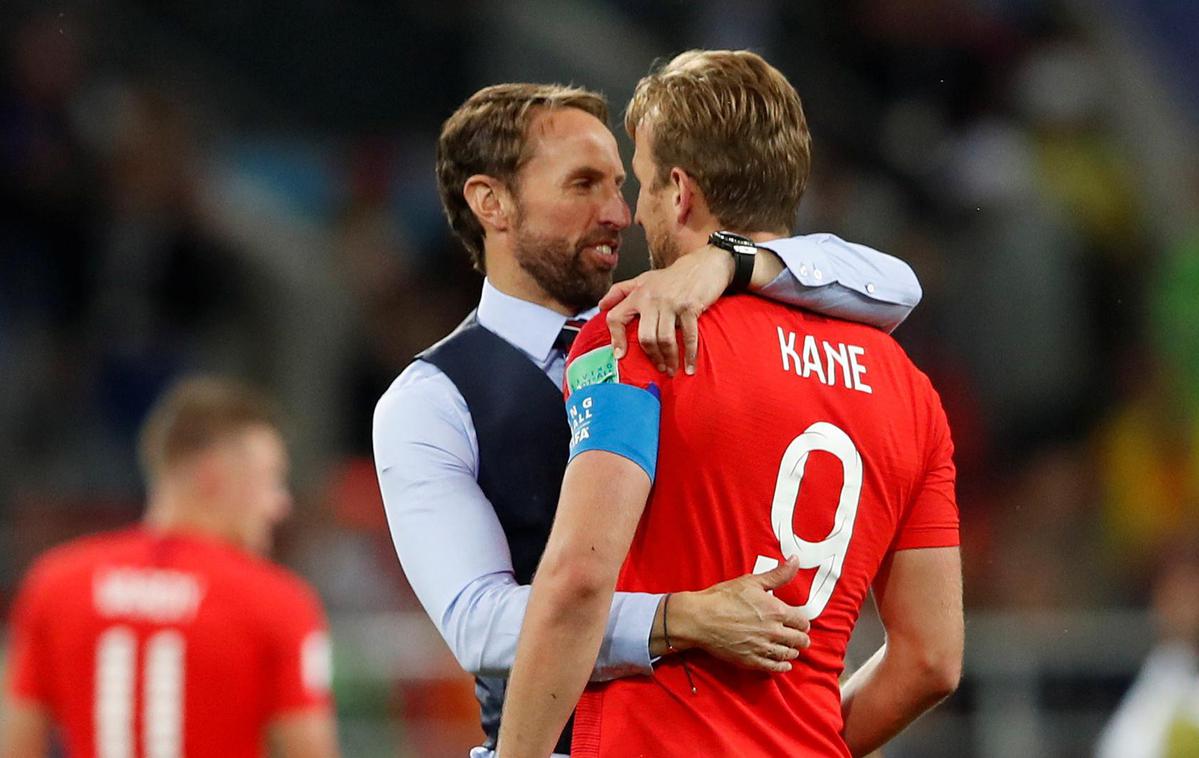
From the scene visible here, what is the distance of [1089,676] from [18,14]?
20.5 feet

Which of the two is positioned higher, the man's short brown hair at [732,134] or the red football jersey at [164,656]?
the man's short brown hair at [732,134]

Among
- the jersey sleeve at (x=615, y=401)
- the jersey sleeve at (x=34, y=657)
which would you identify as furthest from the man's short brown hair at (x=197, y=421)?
the jersey sleeve at (x=615, y=401)

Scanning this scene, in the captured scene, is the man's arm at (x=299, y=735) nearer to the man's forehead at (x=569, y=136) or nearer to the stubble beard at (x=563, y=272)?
the stubble beard at (x=563, y=272)

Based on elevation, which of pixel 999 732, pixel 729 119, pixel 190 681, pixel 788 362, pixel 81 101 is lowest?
pixel 999 732

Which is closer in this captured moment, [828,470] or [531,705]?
[531,705]

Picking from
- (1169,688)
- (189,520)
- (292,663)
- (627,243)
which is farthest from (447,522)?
(627,243)

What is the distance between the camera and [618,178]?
125 inches

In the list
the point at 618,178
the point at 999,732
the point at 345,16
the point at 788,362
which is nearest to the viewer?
the point at 788,362

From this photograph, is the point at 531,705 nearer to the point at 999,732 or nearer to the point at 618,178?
the point at 618,178

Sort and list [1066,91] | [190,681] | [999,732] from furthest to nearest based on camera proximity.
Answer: [1066,91] → [999,732] → [190,681]

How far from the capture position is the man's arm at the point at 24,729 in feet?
15.2

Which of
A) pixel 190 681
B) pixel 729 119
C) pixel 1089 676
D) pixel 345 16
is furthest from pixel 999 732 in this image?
pixel 345 16

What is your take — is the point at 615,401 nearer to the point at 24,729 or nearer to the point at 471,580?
the point at 471,580

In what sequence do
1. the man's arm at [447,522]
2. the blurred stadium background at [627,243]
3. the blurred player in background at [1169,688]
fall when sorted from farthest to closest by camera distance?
1. the blurred stadium background at [627,243]
2. the blurred player in background at [1169,688]
3. the man's arm at [447,522]
